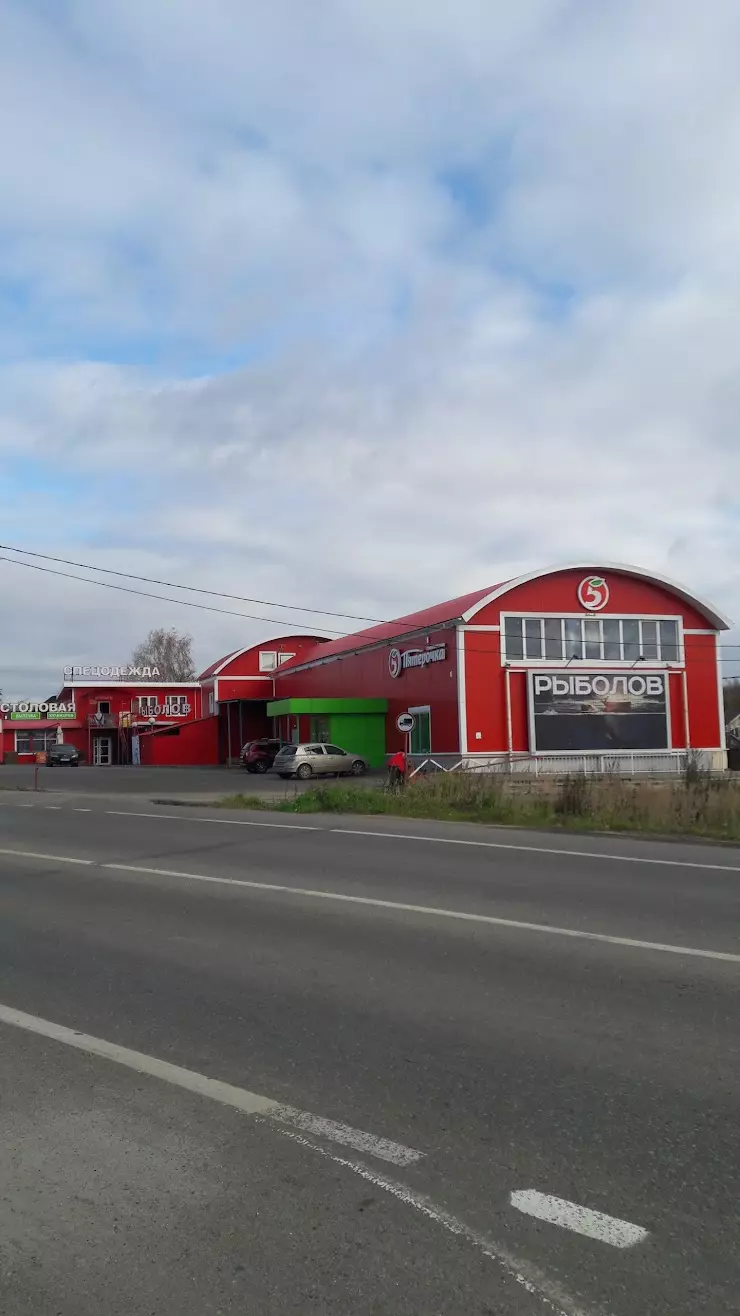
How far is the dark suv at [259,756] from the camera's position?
4762 cm

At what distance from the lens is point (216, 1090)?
5.16m

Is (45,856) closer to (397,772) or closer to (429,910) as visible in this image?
(429,910)

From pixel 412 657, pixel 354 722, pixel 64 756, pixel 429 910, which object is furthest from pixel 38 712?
pixel 429 910

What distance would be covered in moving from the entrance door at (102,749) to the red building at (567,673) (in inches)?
1449

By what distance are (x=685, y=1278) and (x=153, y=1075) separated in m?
2.98

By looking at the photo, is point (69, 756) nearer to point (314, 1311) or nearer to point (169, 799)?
point (169, 799)

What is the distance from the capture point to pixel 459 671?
38.1 m

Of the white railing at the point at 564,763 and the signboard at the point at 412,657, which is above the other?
the signboard at the point at 412,657

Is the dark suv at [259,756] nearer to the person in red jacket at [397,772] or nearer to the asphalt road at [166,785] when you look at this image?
the asphalt road at [166,785]

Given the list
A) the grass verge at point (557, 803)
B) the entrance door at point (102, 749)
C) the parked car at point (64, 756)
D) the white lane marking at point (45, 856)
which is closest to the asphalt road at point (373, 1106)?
the white lane marking at point (45, 856)

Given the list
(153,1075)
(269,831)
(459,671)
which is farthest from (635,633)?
(153,1075)

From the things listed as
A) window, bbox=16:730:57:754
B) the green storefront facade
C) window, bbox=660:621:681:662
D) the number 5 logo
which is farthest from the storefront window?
window, bbox=16:730:57:754

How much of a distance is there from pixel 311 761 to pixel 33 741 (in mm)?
44416

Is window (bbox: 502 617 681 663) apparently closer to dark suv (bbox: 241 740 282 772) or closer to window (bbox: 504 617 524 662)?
window (bbox: 504 617 524 662)
